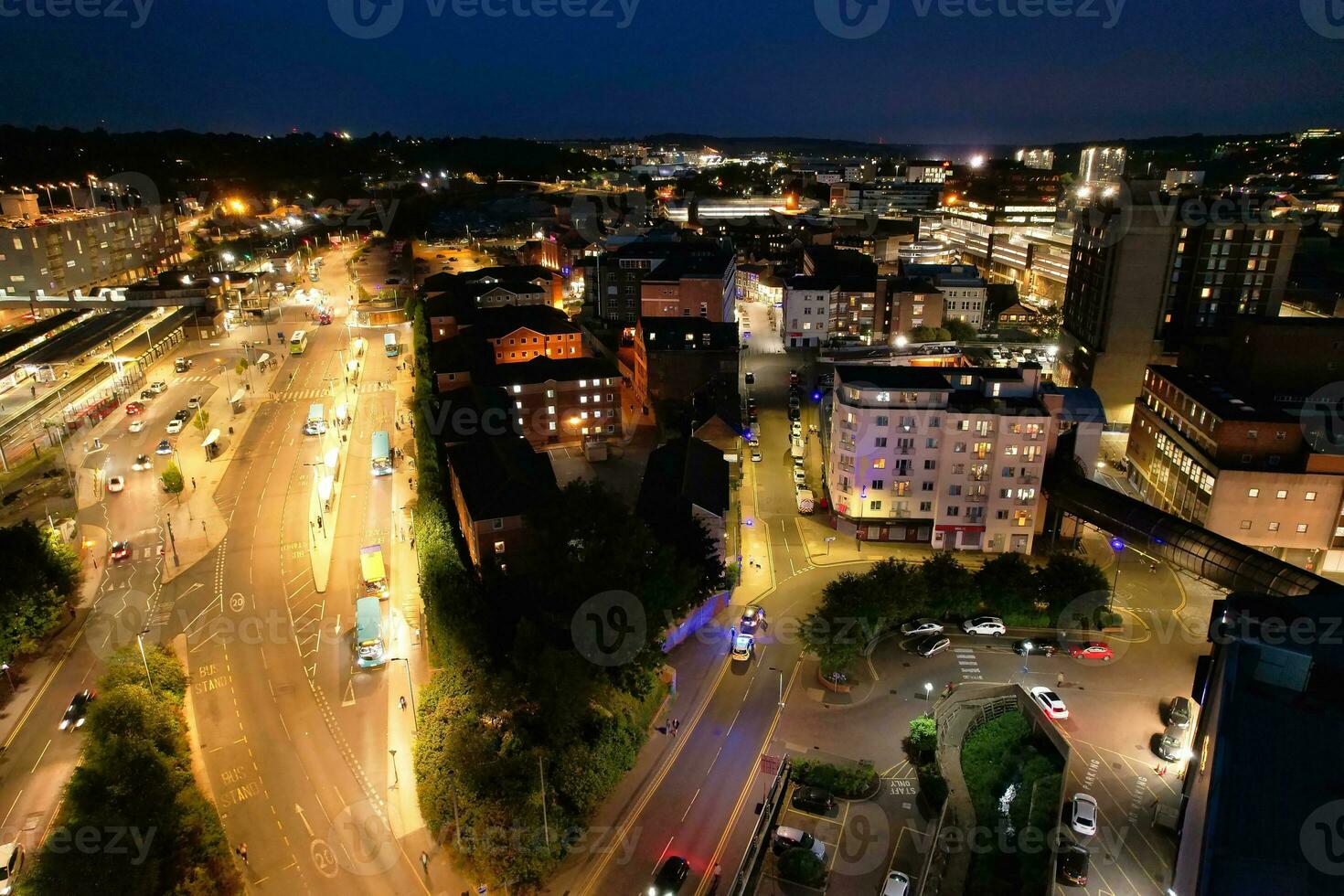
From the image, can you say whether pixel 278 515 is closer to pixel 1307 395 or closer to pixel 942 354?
pixel 942 354

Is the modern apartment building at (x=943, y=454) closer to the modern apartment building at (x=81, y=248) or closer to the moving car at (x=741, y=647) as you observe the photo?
the moving car at (x=741, y=647)

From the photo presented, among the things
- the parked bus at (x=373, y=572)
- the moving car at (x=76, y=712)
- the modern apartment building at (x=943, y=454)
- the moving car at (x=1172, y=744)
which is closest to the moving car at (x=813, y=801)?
the moving car at (x=1172, y=744)

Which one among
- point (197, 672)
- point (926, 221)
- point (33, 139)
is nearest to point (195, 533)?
point (197, 672)

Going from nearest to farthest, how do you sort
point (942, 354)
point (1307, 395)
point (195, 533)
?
point (195, 533), point (1307, 395), point (942, 354)

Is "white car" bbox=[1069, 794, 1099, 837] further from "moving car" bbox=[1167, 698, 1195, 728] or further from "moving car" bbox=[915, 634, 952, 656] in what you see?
→ "moving car" bbox=[915, 634, 952, 656]

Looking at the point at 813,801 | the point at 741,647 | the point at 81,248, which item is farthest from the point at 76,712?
the point at 81,248
